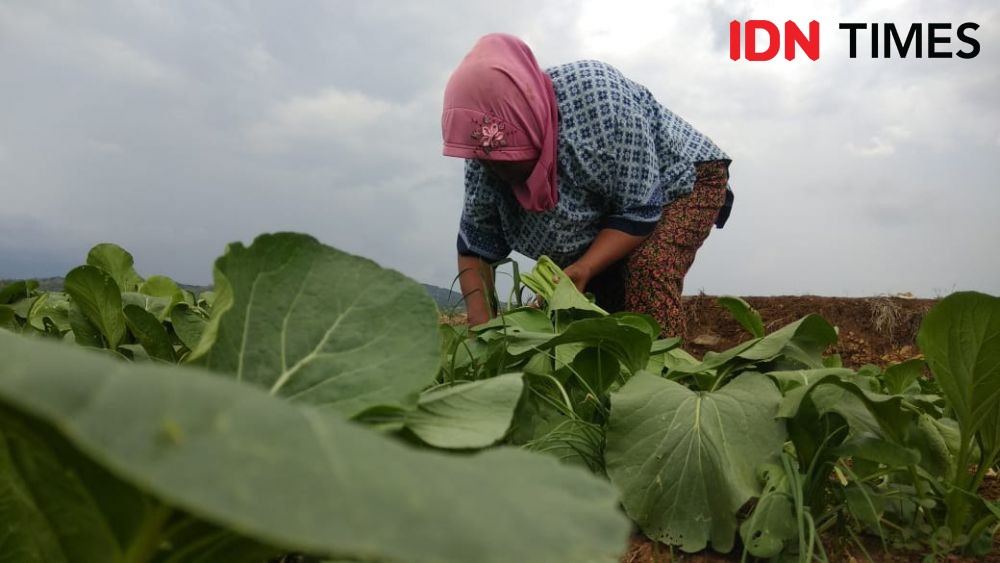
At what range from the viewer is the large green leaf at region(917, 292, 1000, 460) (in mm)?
1193

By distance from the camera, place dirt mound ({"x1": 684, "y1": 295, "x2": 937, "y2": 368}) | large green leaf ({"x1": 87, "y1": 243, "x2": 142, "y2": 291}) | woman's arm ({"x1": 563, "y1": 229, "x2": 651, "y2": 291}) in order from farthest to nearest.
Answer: dirt mound ({"x1": 684, "y1": 295, "x2": 937, "y2": 368}) → woman's arm ({"x1": 563, "y1": 229, "x2": 651, "y2": 291}) → large green leaf ({"x1": 87, "y1": 243, "x2": 142, "y2": 291})

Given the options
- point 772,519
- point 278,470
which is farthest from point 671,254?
point 278,470

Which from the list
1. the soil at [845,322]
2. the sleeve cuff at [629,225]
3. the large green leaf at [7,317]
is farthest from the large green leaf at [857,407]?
the soil at [845,322]

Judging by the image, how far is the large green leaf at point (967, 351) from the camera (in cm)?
119

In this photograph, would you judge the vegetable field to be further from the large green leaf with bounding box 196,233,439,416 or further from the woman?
the woman

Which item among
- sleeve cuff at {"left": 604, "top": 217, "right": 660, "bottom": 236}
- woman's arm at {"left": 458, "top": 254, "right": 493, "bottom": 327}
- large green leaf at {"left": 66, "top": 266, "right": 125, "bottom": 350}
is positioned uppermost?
sleeve cuff at {"left": 604, "top": 217, "right": 660, "bottom": 236}

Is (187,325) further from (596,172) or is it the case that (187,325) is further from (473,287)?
(473,287)

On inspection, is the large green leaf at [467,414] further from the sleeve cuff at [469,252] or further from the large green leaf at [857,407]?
the sleeve cuff at [469,252]

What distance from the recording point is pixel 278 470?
1.07 feet

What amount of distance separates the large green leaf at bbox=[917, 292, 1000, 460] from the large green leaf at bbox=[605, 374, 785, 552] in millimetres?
263

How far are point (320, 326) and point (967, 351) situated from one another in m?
1.03

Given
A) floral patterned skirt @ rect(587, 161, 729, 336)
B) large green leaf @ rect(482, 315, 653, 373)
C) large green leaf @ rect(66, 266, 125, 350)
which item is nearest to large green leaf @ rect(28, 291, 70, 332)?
large green leaf @ rect(66, 266, 125, 350)

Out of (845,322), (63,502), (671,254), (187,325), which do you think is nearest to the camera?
(63,502)

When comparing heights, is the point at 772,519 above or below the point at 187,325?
below
